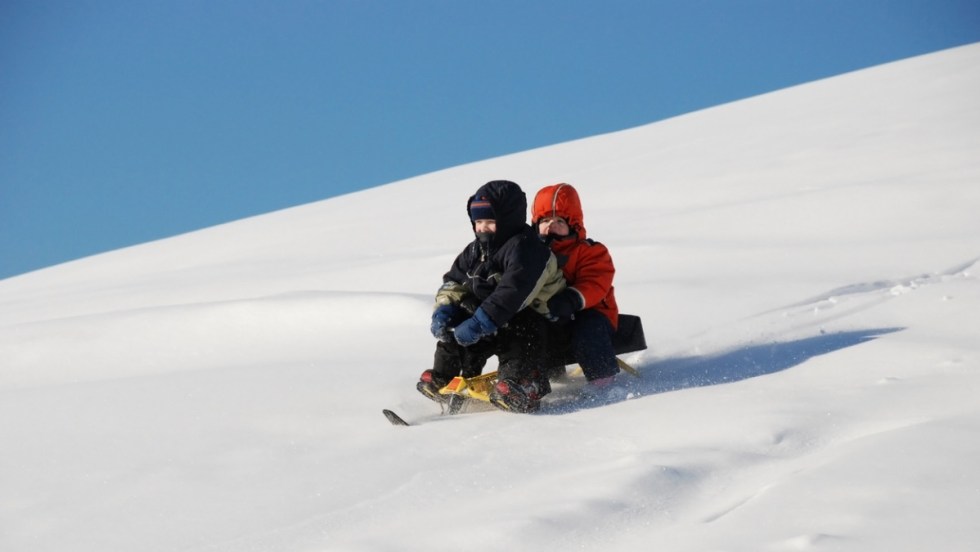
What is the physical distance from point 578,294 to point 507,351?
470 mm

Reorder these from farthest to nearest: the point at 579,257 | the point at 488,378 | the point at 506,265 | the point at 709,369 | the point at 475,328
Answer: the point at 709,369
the point at 579,257
the point at 488,378
the point at 506,265
the point at 475,328

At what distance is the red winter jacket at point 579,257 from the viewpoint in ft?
18.1

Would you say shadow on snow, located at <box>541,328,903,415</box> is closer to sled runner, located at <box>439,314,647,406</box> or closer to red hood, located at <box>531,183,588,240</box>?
sled runner, located at <box>439,314,647,406</box>

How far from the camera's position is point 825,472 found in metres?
3.61

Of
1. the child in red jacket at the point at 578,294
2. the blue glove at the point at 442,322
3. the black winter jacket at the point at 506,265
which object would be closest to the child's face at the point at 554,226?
the child in red jacket at the point at 578,294

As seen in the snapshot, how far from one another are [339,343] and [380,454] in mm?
2768

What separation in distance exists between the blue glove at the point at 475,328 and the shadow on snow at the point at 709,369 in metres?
0.46

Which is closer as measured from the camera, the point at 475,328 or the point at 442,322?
the point at 475,328

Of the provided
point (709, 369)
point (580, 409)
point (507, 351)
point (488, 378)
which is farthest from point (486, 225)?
point (709, 369)

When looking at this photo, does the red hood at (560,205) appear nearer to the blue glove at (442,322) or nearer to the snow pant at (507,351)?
the snow pant at (507,351)

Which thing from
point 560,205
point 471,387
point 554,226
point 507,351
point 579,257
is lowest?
point 471,387

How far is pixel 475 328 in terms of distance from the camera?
506 cm

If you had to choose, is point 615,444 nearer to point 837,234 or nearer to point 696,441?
point 696,441

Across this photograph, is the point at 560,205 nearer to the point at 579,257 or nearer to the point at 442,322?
the point at 579,257
